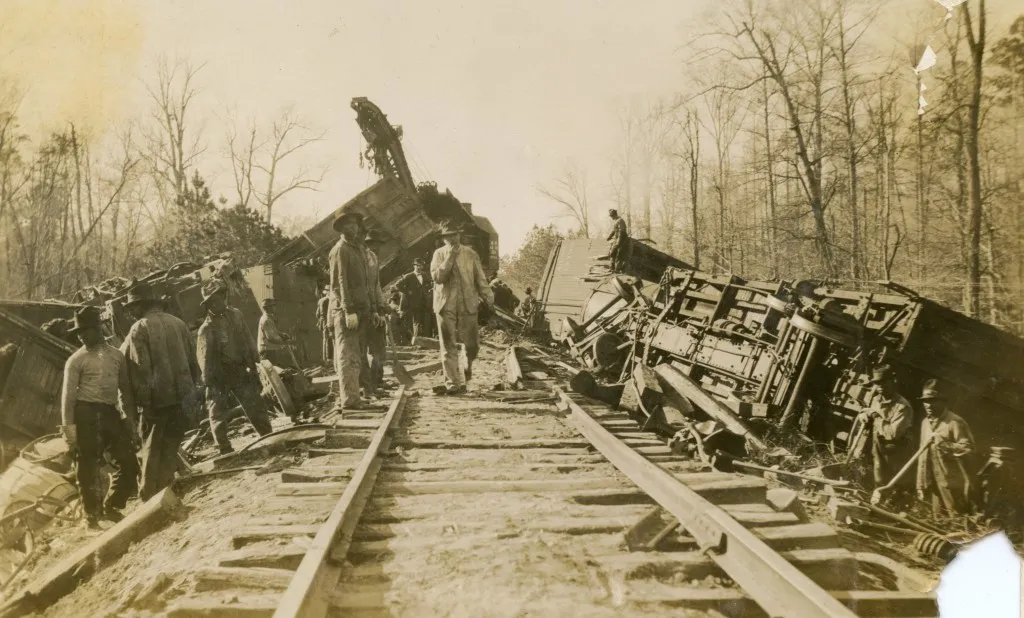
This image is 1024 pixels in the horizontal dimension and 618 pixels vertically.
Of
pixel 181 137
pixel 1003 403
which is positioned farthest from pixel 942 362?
pixel 181 137

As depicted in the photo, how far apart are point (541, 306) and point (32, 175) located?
1483cm

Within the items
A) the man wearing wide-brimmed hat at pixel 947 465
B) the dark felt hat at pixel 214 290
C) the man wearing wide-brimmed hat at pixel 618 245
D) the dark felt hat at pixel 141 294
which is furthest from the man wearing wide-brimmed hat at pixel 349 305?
the man wearing wide-brimmed hat at pixel 618 245

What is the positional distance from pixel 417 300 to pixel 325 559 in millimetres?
15901

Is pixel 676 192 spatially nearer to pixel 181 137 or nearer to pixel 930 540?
pixel 181 137

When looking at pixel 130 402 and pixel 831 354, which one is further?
pixel 831 354

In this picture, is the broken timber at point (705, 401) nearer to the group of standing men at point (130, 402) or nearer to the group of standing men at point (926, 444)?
the group of standing men at point (926, 444)

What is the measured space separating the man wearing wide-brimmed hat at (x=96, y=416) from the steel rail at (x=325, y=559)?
10.0 ft

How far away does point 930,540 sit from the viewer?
181 inches

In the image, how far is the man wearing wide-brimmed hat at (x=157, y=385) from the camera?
5520 mm

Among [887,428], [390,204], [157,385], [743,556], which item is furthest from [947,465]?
[390,204]

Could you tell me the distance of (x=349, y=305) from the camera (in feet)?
22.2

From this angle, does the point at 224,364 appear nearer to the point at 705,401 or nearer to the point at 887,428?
the point at 705,401

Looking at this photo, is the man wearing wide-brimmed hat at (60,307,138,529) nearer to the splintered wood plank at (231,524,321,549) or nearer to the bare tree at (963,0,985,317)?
the splintered wood plank at (231,524,321,549)

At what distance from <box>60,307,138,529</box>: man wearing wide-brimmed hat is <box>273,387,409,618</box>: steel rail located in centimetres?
305
